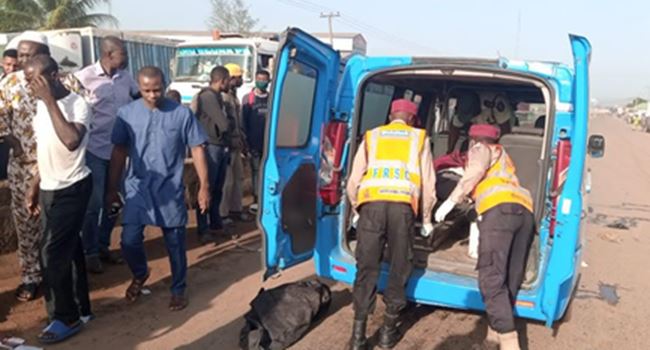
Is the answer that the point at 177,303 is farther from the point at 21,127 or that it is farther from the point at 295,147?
the point at 21,127

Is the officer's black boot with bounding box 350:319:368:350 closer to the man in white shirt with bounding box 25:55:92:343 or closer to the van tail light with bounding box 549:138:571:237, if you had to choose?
the van tail light with bounding box 549:138:571:237

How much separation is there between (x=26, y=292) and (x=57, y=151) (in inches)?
55.7

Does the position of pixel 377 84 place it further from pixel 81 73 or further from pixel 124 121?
pixel 81 73

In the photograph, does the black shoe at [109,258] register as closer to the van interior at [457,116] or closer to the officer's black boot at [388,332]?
the van interior at [457,116]

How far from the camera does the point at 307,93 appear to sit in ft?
13.5

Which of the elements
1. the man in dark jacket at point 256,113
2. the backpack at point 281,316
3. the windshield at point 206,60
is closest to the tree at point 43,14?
the windshield at point 206,60

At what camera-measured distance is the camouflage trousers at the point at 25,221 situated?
4.03 meters

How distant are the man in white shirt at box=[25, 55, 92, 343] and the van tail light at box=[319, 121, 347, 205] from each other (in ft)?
5.21

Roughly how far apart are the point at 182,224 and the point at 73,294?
0.87 meters

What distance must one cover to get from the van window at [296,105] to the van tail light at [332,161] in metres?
0.16

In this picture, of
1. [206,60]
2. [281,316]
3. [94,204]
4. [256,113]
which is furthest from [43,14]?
[281,316]

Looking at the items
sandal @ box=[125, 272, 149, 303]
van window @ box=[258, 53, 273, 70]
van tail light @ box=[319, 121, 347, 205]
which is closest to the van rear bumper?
van tail light @ box=[319, 121, 347, 205]

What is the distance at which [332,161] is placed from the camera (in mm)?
4215

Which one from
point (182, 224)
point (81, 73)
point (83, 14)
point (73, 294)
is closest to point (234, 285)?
point (182, 224)
